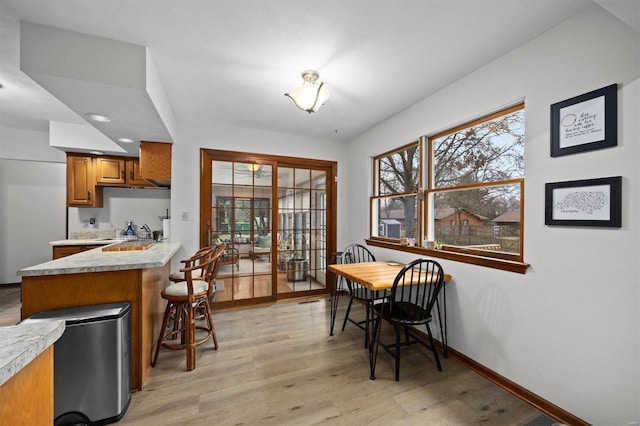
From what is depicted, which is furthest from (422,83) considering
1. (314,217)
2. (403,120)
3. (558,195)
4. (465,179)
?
(314,217)

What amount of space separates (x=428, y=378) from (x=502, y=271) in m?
1.04

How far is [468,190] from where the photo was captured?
243cm

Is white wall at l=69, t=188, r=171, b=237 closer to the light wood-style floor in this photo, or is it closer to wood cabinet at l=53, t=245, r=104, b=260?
wood cabinet at l=53, t=245, r=104, b=260

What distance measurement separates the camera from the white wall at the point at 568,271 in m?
1.42

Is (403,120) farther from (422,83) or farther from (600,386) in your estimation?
(600,386)

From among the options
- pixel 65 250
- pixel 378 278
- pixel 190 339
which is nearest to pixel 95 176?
pixel 65 250

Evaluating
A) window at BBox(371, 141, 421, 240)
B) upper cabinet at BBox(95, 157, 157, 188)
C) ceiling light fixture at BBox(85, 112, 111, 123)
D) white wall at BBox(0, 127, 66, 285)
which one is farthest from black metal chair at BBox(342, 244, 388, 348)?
white wall at BBox(0, 127, 66, 285)

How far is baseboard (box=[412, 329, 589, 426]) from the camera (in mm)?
1635

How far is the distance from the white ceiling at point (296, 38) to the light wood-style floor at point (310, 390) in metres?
2.30

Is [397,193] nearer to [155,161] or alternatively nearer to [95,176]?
[155,161]

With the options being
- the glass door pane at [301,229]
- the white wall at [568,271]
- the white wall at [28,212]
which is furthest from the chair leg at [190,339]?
the white wall at [28,212]

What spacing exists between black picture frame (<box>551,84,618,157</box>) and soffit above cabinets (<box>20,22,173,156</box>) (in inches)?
113

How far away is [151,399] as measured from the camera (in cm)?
186

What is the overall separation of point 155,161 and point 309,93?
2.30 meters
